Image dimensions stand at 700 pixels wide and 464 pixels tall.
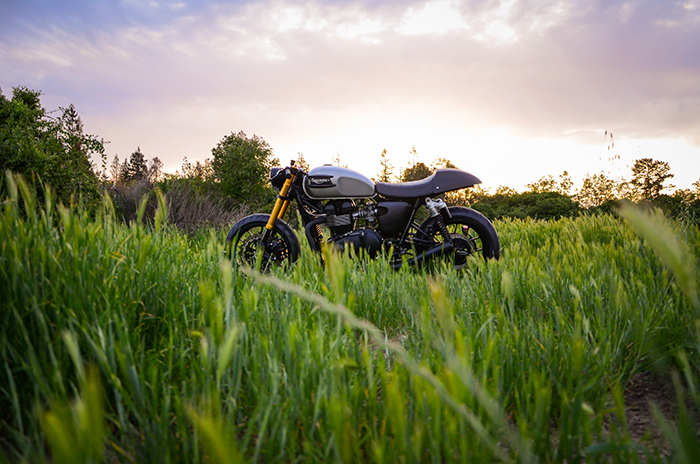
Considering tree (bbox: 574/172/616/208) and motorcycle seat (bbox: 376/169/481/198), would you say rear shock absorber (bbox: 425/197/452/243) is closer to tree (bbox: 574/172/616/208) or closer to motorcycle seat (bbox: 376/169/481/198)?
motorcycle seat (bbox: 376/169/481/198)

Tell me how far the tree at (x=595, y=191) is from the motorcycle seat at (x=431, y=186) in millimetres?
7782

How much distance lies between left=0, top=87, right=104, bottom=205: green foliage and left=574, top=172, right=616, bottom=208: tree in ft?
35.2

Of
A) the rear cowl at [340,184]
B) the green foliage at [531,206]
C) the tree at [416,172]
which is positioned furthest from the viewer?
the tree at [416,172]

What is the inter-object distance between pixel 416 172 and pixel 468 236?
8.64 meters

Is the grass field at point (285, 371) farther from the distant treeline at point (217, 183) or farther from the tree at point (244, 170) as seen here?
the tree at point (244, 170)

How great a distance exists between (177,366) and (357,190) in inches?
112

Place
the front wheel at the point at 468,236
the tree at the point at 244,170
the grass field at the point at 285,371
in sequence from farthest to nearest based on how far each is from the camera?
the tree at the point at 244,170, the front wheel at the point at 468,236, the grass field at the point at 285,371

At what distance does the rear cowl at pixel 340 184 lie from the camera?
154 inches

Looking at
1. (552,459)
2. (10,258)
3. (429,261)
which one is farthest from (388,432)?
(429,261)

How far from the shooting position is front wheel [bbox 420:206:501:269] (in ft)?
12.3

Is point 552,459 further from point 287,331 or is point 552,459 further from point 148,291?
point 148,291

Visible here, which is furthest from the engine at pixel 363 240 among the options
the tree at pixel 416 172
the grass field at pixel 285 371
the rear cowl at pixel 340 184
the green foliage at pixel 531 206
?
the tree at pixel 416 172

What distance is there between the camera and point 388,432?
1.05m

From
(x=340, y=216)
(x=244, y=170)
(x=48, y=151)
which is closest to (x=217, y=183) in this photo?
(x=244, y=170)
